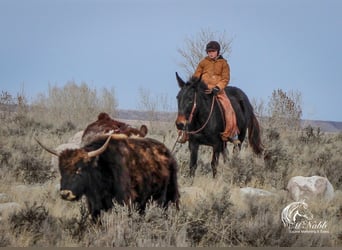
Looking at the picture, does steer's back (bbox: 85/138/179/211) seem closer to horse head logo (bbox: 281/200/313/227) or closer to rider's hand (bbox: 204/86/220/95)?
horse head logo (bbox: 281/200/313/227)

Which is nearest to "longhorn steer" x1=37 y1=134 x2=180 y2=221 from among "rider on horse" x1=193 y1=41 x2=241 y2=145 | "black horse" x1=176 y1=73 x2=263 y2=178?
"black horse" x1=176 y1=73 x2=263 y2=178

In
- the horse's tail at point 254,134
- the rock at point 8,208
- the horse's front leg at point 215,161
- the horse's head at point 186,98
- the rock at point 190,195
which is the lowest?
the rock at point 8,208

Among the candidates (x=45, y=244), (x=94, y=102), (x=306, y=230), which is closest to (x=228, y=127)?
(x=94, y=102)

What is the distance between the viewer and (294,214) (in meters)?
5.95

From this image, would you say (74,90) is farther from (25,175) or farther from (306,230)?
(306,230)

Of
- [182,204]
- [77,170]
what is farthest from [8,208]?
[182,204]

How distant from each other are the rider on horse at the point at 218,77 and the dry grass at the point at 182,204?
557mm

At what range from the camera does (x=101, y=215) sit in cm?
557

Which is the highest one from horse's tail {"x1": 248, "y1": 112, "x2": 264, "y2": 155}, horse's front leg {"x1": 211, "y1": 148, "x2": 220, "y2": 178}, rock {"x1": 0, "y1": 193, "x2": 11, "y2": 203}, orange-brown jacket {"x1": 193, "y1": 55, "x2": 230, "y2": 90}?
orange-brown jacket {"x1": 193, "y1": 55, "x2": 230, "y2": 90}

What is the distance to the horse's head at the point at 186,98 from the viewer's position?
804cm

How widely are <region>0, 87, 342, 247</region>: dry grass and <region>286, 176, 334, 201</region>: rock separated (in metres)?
0.11

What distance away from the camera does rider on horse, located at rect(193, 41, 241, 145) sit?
8.34 metres

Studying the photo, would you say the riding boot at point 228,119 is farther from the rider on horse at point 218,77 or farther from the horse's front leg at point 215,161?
the horse's front leg at point 215,161

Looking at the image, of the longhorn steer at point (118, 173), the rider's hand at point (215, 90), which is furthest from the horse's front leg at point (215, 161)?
the longhorn steer at point (118, 173)
